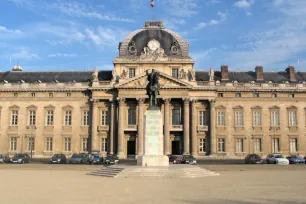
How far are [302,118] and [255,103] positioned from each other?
7185mm

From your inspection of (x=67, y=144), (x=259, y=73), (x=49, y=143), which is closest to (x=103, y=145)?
(x=67, y=144)

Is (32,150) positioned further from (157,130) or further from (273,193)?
(273,193)

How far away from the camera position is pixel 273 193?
15.0m

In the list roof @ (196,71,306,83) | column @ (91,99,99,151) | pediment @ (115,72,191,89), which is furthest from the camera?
roof @ (196,71,306,83)

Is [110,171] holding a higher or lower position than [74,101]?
lower

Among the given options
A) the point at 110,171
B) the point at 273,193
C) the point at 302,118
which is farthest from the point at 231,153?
the point at 273,193

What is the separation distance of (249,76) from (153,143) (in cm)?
3783

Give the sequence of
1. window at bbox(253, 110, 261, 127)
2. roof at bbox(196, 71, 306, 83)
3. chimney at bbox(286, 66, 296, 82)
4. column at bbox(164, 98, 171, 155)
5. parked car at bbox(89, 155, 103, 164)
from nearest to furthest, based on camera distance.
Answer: parked car at bbox(89, 155, 103, 164) → column at bbox(164, 98, 171, 155) → window at bbox(253, 110, 261, 127) → chimney at bbox(286, 66, 296, 82) → roof at bbox(196, 71, 306, 83)

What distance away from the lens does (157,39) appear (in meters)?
56.8

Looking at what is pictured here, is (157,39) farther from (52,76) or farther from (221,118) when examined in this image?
(52,76)

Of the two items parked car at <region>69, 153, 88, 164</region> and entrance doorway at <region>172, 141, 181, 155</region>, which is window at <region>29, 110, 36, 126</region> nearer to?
parked car at <region>69, 153, 88, 164</region>

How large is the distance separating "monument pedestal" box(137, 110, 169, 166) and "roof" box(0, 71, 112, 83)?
33.0 meters

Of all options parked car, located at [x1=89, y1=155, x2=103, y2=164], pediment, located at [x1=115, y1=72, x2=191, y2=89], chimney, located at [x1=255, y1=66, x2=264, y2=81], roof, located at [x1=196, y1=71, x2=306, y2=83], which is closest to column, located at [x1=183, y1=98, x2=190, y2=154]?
pediment, located at [x1=115, y1=72, x2=191, y2=89]

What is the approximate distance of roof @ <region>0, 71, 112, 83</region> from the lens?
59312 mm
